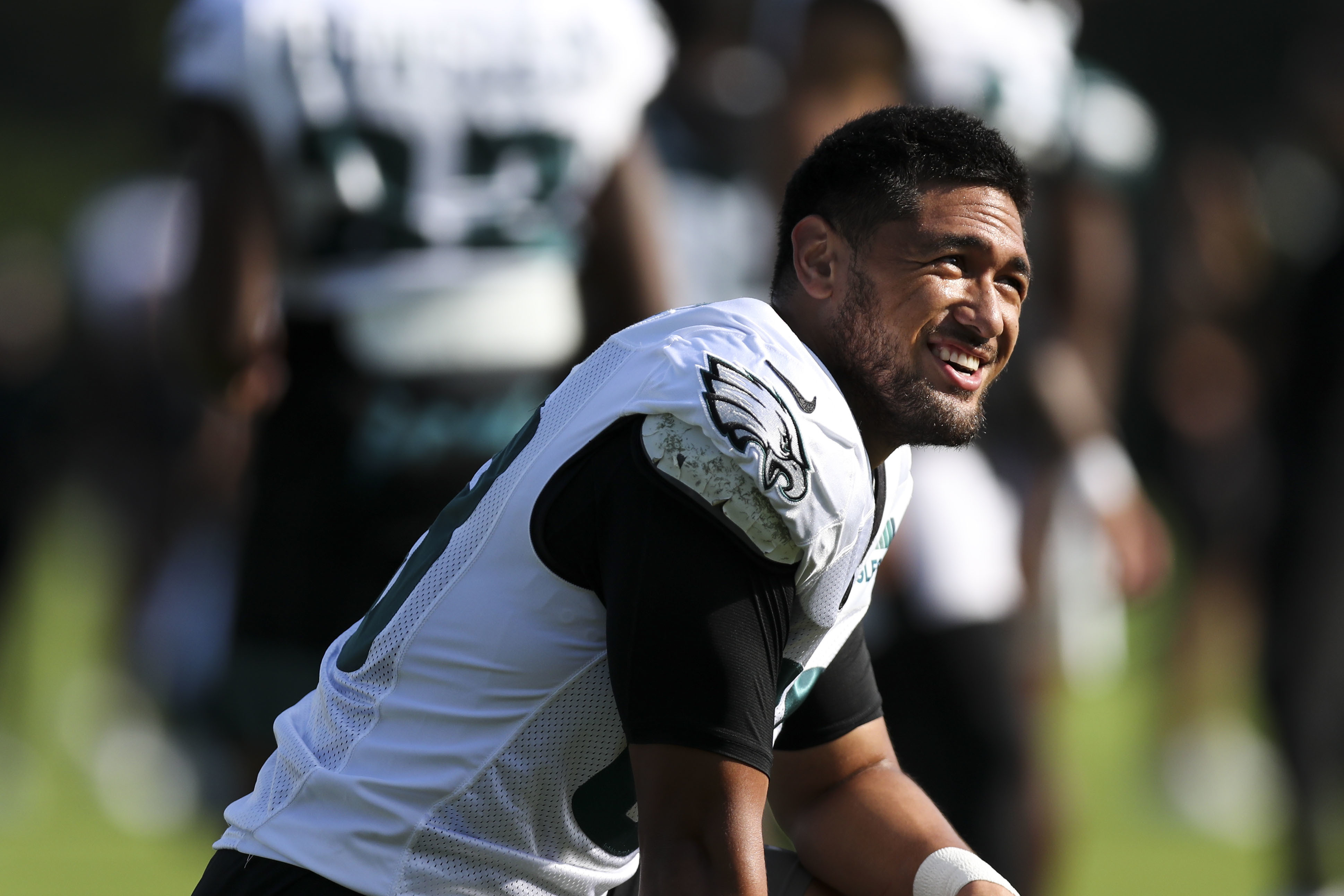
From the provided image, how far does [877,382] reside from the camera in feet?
7.00

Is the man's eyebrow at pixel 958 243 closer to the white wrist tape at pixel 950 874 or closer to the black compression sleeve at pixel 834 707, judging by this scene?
the black compression sleeve at pixel 834 707

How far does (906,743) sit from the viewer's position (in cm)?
395

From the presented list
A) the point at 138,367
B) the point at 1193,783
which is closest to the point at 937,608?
the point at 1193,783

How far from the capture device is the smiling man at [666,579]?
73.6 inches

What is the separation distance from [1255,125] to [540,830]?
1590 cm

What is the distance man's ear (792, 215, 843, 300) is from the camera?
2174 millimetres

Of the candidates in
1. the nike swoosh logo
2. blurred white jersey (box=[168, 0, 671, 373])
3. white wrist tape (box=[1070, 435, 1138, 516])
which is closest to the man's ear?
the nike swoosh logo

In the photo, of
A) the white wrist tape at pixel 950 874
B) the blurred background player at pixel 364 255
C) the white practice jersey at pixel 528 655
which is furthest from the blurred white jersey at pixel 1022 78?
the white practice jersey at pixel 528 655

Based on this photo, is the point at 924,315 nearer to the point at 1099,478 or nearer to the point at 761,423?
the point at 761,423

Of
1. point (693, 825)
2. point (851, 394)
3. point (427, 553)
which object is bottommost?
point (693, 825)

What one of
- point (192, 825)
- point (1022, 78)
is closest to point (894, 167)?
point (1022, 78)

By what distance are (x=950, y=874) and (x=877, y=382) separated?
733 mm

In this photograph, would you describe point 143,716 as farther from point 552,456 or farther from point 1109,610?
point 552,456

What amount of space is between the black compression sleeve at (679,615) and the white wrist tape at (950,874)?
61cm
